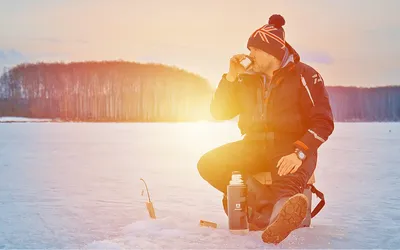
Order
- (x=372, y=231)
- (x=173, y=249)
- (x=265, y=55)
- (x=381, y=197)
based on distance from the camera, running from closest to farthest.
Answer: (x=173, y=249)
(x=265, y=55)
(x=372, y=231)
(x=381, y=197)

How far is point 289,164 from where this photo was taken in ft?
11.8

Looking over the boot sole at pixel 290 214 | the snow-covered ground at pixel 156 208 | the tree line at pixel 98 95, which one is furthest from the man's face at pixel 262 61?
the tree line at pixel 98 95

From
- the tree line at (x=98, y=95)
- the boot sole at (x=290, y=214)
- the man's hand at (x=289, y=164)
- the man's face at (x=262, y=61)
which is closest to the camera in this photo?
the boot sole at (x=290, y=214)

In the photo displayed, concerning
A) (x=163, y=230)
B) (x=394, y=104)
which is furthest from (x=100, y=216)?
(x=394, y=104)

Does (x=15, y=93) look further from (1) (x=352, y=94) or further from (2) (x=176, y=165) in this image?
(2) (x=176, y=165)

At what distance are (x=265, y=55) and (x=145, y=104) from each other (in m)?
81.7

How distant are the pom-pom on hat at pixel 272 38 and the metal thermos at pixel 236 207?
1010 mm

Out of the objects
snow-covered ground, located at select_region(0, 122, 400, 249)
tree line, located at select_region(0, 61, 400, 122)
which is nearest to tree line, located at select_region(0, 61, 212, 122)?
tree line, located at select_region(0, 61, 400, 122)

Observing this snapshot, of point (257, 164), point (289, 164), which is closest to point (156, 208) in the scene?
point (257, 164)

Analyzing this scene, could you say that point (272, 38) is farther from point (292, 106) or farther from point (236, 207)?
point (236, 207)

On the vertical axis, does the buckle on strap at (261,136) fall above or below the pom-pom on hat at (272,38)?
below

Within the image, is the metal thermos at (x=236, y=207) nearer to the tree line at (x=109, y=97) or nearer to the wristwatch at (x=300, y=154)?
the wristwatch at (x=300, y=154)

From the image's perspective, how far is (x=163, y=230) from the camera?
12.8ft

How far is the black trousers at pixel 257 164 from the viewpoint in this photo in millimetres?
3650
